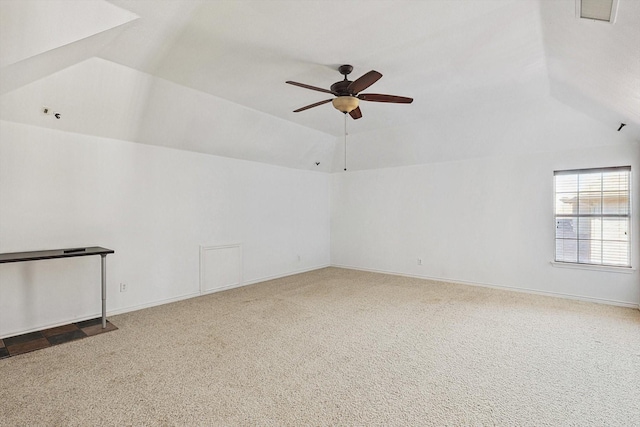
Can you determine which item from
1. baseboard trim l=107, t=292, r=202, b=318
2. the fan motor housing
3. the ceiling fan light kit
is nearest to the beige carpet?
baseboard trim l=107, t=292, r=202, b=318

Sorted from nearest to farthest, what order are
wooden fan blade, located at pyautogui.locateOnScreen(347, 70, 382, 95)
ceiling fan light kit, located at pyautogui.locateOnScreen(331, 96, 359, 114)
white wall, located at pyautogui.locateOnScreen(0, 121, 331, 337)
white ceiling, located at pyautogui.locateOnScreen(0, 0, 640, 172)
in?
white ceiling, located at pyautogui.locateOnScreen(0, 0, 640, 172), wooden fan blade, located at pyautogui.locateOnScreen(347, 70, 382, 95), ceiling fan light kit, located at pyautogui.locateOnScreen(331, 96, 359, 114), white wall, located at pyautogui.locateOnScreen(0, 121, 331, 337)

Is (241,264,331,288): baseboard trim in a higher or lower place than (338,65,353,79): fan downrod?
lower

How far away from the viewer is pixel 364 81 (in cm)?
289

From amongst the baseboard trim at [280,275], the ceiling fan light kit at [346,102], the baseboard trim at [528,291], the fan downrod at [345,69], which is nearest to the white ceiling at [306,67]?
the fan downrod at [345,69]

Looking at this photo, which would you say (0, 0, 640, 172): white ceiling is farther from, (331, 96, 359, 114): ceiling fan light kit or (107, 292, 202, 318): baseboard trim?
(107, 292, 202, 318): baseboard trim

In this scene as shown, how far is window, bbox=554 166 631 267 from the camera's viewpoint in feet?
14.7

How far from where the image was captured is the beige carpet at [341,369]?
6.91 feet

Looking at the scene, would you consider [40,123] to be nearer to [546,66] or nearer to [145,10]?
[145,10]

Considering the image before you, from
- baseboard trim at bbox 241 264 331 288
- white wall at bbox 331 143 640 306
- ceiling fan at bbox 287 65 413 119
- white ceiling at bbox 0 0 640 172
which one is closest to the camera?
white ceiling at bbox 0 0 640 172

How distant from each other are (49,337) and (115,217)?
59.6 inches

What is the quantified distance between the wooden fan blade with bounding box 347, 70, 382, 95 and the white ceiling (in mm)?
326

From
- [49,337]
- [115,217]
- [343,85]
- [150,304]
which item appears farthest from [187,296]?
[343,85]

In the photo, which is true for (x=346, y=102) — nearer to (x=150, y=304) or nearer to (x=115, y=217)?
(x=115, y=217)

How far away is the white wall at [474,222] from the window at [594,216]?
103 millimetres
